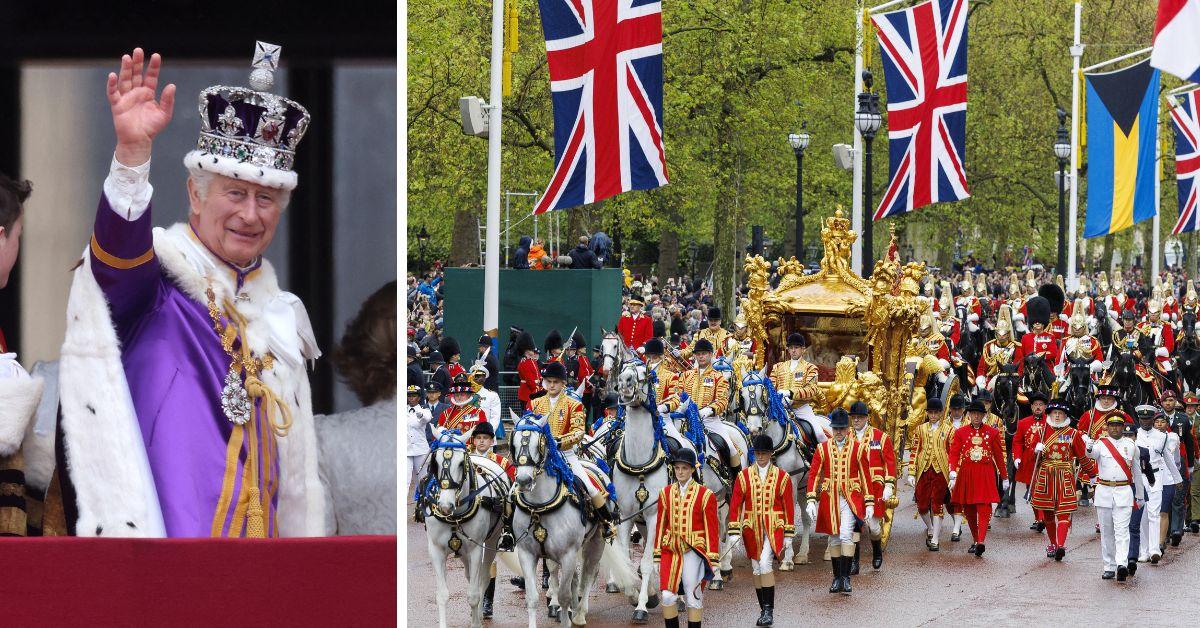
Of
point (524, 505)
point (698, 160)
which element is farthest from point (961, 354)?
point (524, 505)

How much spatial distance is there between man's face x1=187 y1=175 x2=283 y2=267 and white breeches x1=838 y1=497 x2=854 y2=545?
A: 8.35 m

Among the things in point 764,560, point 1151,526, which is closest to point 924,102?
point 1151,526

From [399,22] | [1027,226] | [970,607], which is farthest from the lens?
[1027,226]

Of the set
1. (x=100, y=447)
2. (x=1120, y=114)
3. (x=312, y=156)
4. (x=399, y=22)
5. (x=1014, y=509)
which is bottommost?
(x=1014, y=509)

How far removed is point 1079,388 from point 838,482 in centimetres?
575

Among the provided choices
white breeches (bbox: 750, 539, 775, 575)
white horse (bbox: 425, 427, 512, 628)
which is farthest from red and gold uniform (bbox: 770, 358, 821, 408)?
white horse (bbox: 425, 427, 512, 628)

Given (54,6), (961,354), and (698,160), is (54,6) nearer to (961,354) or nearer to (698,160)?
(961,354)

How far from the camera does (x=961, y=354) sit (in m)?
25.5

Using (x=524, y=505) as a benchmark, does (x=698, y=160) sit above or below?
above

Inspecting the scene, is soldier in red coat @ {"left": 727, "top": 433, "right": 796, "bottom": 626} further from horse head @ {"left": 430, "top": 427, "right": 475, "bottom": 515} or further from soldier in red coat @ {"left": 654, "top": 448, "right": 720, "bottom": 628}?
horse head @ {"left": 430, "top": 427, "right": 475, "bottom": 515}

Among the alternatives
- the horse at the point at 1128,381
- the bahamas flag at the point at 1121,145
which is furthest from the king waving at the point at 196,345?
the bahamas flag at the point at 1121,145

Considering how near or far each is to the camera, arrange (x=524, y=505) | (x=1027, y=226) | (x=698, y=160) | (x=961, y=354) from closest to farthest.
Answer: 1. (x=524, y=505)
2. (x=961, y=354)
3. (x=698, y=160)
4. (x=1027, y=226)

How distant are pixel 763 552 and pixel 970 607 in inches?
80.5

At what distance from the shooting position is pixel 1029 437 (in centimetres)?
1673
